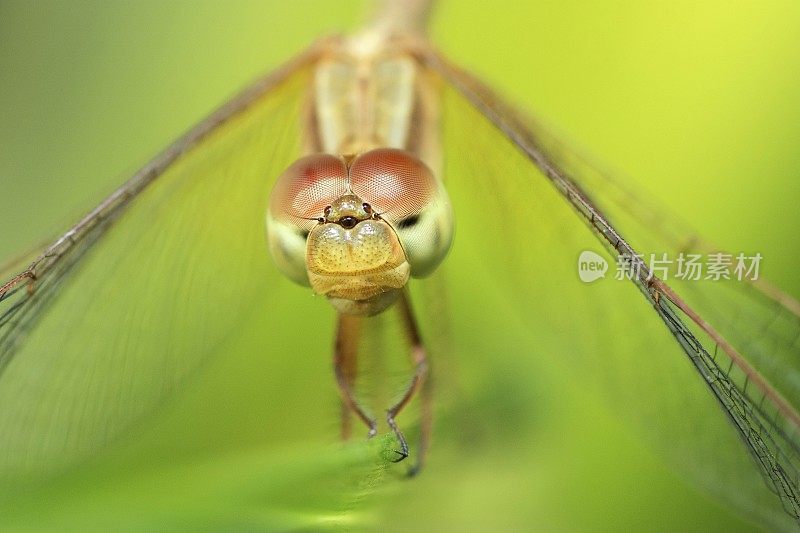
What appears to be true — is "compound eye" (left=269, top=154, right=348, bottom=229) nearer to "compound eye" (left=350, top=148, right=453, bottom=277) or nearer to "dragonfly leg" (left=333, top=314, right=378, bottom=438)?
"compound eye" (left=350, top=148, right=453, bottom=277)

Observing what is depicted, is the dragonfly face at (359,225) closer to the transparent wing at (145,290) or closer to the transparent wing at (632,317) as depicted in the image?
the transparent wing at (632,317)

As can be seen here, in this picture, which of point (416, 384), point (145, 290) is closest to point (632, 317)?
point (416, 384)

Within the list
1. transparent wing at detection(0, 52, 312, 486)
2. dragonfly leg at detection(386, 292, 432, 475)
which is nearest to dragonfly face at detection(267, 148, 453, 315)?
dragonfly leg at detection(386, 292, 432, 475)

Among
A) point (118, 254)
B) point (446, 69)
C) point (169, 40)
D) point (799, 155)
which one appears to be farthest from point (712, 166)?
point (169, 40)

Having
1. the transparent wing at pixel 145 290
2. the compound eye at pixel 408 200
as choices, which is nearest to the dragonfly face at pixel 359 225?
the compound eye at pixel 408 200

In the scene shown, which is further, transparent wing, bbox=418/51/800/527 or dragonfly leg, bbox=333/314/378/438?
dragonfly leg, bbox=333/314/378/438

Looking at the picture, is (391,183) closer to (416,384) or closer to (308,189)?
(308,189)

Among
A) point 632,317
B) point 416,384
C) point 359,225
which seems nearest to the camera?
point 359,225

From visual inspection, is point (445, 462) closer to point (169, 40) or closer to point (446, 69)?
point (446, 69)
